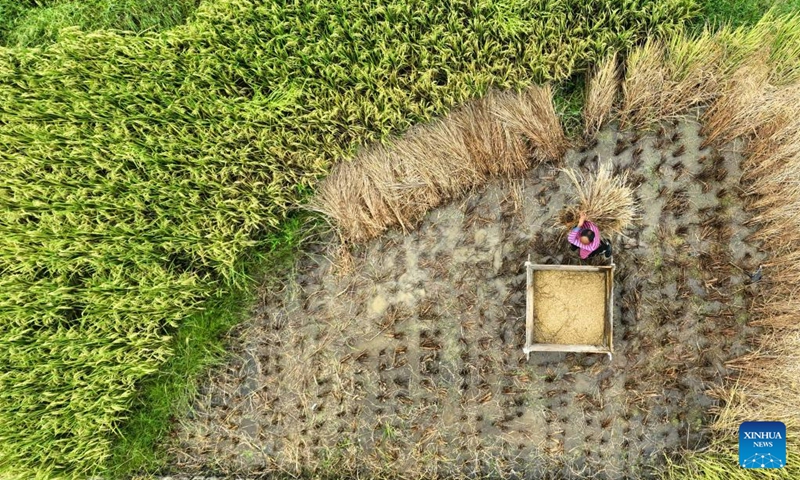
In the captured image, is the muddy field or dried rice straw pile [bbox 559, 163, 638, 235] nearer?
A: dried rice straw pile [bbox 559, 163, 638, 235]

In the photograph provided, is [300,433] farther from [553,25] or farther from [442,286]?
[553,25]

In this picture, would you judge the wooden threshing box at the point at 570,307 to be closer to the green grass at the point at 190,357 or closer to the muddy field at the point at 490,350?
the muddy field at the point at 490,350

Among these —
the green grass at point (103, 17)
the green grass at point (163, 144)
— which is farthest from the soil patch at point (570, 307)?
the green grass at point (103, 17)

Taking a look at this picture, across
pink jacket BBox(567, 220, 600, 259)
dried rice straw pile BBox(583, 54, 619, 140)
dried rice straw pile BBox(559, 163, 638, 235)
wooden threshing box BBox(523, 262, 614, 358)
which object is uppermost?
dried rice straw pile BBox(583, 54, 619, 140)

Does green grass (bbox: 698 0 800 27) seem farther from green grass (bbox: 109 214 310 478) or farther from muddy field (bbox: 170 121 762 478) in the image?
green grass (bbox: 109 214 310 478)

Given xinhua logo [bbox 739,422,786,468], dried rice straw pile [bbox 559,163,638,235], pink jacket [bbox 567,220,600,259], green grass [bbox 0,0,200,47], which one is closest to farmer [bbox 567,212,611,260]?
pink jacket [bbox 567,220,600,259]

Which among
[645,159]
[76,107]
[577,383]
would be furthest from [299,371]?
[645,159]
